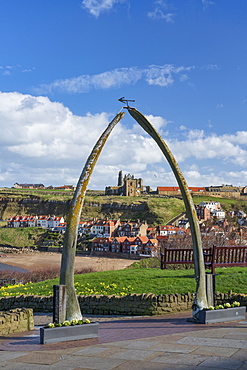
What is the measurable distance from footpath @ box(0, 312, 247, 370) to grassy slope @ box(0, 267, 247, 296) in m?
4.78

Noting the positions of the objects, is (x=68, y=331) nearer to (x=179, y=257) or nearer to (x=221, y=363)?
(x=221, y=363)

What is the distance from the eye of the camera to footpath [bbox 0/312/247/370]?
765 centimetres

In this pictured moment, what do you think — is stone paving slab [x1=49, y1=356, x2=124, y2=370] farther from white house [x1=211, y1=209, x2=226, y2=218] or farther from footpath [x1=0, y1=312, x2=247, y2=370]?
white house [x1=211, y1=209, x2=226, y2=218]

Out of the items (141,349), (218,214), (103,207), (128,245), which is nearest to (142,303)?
(141,349)

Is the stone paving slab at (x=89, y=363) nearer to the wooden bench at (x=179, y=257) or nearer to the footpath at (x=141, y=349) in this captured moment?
the footpath at (x=141, y=349)

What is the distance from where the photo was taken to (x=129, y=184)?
639ft

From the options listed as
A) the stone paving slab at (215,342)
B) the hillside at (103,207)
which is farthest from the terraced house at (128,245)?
the stone paving slab at (215,342)

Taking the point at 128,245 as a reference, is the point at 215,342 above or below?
below

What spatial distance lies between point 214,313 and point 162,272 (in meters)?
8.83

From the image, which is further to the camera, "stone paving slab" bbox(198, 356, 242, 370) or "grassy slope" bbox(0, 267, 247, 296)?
"grassy slope" bbox(0, 267, 247, 296)

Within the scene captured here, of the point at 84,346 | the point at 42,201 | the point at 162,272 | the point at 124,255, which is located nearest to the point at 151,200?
the point at 42,201

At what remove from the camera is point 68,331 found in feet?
33.7

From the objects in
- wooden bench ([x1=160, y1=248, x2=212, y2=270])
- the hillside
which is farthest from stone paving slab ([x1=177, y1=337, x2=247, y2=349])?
the hillside

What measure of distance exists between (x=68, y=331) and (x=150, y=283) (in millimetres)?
8299
